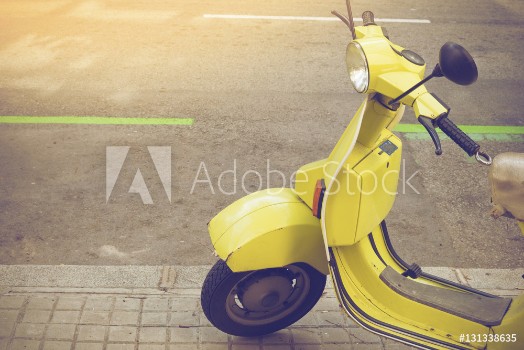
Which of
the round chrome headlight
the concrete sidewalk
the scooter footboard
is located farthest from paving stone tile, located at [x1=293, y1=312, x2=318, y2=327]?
the round chrome headlight

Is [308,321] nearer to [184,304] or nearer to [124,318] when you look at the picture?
[184,304]

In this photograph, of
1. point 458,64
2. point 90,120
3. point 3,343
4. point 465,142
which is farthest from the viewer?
point 90,120

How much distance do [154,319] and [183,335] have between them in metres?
0.21

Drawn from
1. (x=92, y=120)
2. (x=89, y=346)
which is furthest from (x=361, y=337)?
(x=92, y=120)

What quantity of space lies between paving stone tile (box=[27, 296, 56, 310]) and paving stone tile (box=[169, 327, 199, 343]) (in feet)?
2.49

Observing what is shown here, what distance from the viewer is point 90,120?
6.05 meters

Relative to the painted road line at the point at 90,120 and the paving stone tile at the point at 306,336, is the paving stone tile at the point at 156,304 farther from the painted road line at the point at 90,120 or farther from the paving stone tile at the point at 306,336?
the painted road line at the point at 90,120

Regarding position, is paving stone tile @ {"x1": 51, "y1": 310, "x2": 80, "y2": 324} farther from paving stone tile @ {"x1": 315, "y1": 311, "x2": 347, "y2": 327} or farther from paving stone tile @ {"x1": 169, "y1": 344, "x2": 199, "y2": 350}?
paving stone tile @ {"x1": 315, "y1": 311, "x2": 347, "y2": 327}

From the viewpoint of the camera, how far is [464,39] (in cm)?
830

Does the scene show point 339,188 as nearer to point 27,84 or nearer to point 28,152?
point 28,152

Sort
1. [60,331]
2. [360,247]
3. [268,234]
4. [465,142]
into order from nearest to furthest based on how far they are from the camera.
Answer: [465,142]
[268,234]
[360,247]
[60,331]

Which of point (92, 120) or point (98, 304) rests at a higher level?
point (98, 304)

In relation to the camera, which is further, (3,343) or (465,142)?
(3,343)

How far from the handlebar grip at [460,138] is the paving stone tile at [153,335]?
6.48 feet
